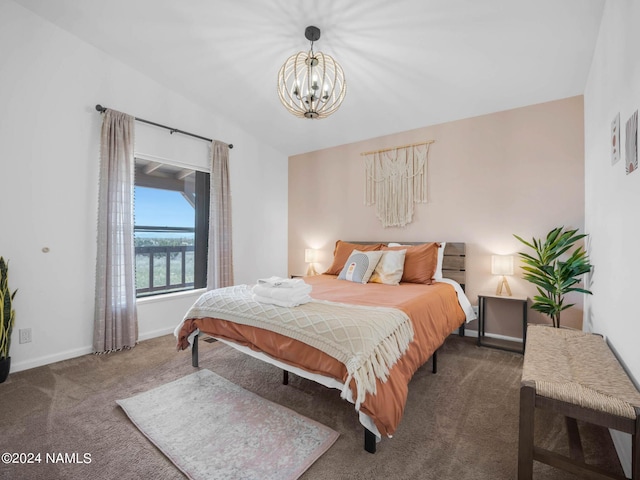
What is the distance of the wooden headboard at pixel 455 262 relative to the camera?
354 cm

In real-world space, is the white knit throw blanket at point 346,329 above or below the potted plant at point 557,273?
below

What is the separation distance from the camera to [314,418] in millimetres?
1908

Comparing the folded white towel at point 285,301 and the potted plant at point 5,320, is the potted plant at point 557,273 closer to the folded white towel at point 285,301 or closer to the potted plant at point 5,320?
the folded white towel at point 285,301

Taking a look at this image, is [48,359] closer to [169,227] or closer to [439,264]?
[169,227]

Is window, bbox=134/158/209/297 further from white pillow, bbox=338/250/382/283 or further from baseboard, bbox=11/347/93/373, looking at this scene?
white pillow, bbox=338/250/382/283

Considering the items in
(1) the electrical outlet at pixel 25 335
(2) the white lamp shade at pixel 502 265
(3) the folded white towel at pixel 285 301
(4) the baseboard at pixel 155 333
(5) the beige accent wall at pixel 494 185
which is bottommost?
(4) the baseboard at pixel 155 333

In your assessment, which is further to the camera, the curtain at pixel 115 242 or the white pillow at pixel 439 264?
the white pillow at pixel 439 264

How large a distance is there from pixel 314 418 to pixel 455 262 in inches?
98.6

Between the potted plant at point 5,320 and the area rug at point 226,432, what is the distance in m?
1.14

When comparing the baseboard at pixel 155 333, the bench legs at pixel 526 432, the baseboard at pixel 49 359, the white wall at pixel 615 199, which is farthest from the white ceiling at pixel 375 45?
the baseboard at pixel 49 359

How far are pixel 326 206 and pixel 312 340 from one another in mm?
3231

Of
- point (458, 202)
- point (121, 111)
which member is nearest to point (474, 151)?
point (458, 202)

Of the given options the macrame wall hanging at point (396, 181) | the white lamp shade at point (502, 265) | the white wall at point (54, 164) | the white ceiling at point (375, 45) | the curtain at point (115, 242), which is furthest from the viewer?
the macrame wall hanging at point (396, 181)

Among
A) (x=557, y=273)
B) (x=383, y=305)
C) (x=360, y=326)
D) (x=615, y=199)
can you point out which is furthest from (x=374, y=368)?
(x=557, y=273)
